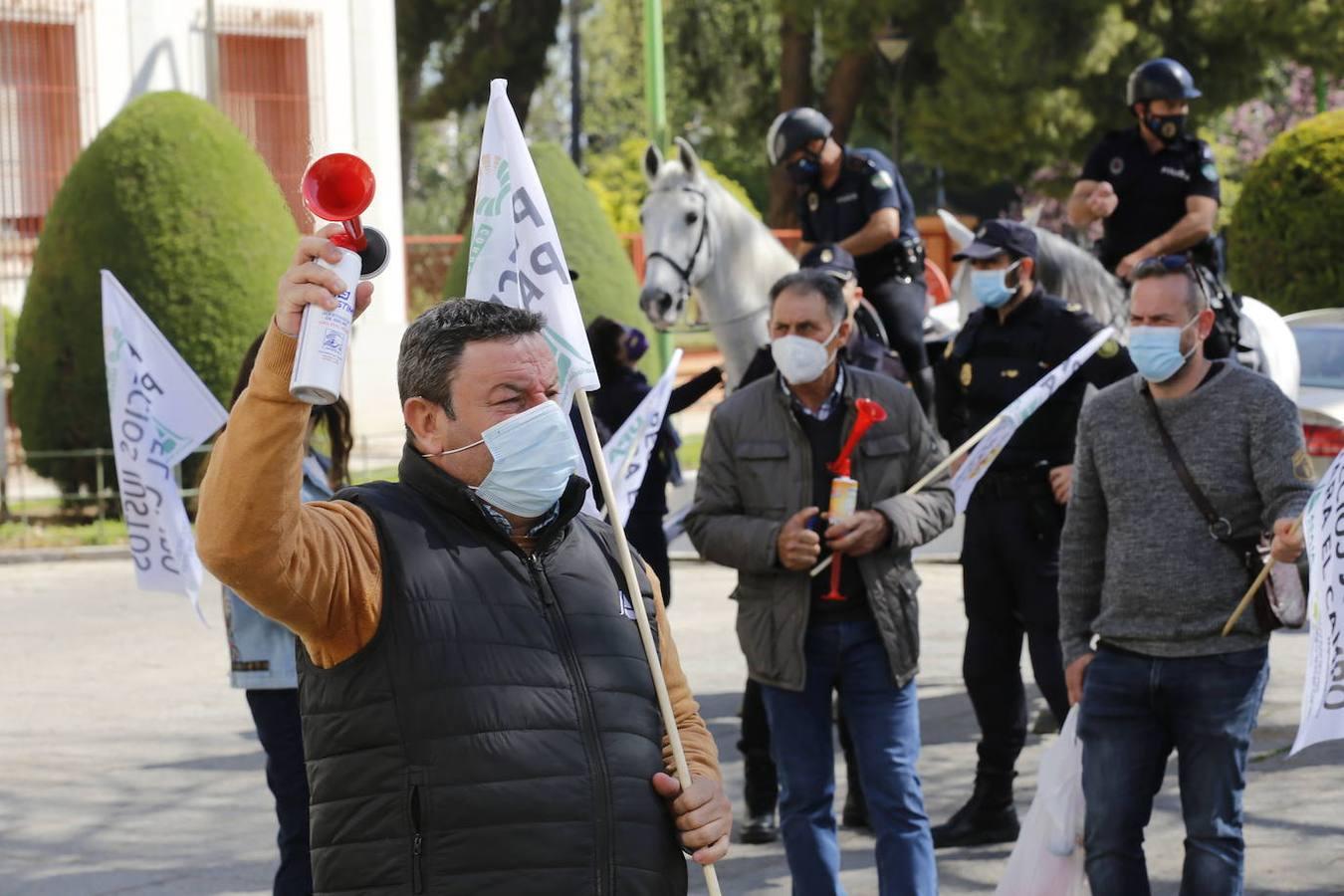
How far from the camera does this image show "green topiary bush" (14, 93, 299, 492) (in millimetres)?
15602

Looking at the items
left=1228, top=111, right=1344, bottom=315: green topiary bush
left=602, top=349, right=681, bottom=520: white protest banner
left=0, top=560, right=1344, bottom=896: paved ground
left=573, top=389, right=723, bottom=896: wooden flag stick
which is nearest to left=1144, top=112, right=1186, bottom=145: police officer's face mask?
left=0, top=560, right=1344, bottom=896: paved ground

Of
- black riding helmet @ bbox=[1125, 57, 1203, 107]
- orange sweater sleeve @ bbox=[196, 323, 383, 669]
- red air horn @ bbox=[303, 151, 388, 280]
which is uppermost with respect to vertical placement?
black riding helmet @ bbox=[1125, 57, 1203, 107]

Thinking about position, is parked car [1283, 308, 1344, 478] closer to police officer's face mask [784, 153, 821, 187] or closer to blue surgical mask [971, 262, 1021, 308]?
police officer's face mask [784, 153, 821, 187]

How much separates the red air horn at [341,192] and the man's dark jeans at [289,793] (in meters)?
2.78

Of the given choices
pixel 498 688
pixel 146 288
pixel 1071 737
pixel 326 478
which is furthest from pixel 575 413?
pixel 146 288

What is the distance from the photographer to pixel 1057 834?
17.9 feet

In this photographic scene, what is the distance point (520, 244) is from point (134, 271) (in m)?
12.1

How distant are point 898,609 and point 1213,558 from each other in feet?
3.35

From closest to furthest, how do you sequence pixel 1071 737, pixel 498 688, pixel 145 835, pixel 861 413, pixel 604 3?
pixel 498 688, pixel 1071 737, pixel 861 413, pixel 145 835, pixel 604 3

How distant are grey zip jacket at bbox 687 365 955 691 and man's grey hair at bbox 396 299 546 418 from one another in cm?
250

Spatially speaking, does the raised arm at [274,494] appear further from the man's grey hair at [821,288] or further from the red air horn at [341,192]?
the man's grey hair at [821,288]

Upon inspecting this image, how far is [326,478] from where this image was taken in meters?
5.73

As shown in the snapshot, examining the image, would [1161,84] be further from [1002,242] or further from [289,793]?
[289,793]

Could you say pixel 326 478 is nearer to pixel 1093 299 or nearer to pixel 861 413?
pixel 861 413
